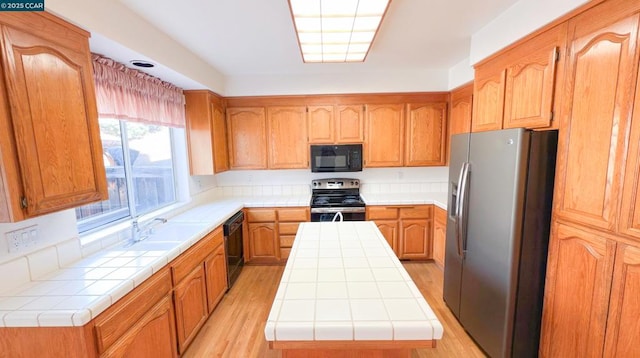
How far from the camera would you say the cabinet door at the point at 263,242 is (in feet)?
11.1

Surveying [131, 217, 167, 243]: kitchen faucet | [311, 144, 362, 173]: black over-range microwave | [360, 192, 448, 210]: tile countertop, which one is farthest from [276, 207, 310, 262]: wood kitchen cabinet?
[131, 217, 167, 243]: kitchen faucet

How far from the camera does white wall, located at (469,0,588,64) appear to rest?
4.95 ft

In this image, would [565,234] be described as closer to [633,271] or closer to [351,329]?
[633,271]

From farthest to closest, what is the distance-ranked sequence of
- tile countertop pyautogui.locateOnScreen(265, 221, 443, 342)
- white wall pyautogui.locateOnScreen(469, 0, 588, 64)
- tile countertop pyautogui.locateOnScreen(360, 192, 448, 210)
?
1. tile countertop pyautogui.locateOnScreen(360, 192, 448, 210)
2. white wall pyautogui.locateOnScreen(469, 0, 588, 64)
3. tile countertop pyautogui.locateOnScreen(265, 221, 443, 342)

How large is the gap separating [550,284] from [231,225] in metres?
2.70

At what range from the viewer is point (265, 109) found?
3518 millimetres

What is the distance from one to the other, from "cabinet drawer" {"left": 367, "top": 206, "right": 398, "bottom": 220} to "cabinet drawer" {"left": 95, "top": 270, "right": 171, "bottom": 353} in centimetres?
235

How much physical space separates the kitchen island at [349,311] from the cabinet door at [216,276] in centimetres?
127

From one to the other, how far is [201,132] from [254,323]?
85.6 inches

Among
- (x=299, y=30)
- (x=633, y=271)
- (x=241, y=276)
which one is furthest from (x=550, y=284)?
(x=241, y=276)

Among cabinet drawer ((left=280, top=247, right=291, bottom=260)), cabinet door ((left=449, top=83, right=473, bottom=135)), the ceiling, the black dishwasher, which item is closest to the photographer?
the ceiling

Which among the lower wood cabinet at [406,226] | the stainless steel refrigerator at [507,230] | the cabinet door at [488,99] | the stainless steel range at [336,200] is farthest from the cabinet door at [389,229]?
the cabinet door at [488,99]

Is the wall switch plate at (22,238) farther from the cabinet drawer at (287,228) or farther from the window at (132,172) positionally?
the cabinet drawer at (287,228)

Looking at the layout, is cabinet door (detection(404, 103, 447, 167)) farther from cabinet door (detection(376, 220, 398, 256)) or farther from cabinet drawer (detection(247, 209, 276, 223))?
cabinet drawer (detection(247, 209, 276, 223))
